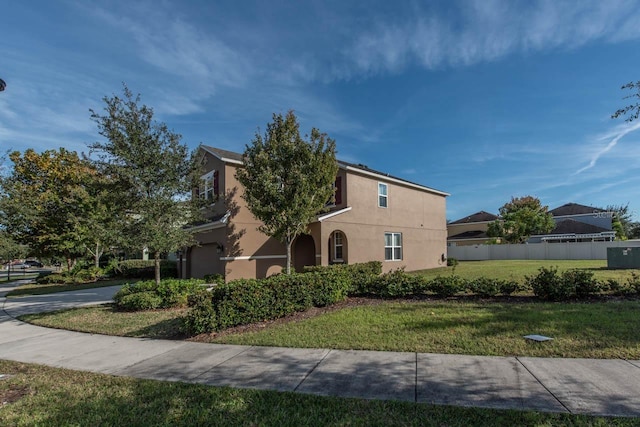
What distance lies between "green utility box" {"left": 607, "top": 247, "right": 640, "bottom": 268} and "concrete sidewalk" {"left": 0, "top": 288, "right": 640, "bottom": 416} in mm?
19359

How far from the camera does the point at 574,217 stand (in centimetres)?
4606

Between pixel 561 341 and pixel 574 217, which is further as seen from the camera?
pixel 574 217

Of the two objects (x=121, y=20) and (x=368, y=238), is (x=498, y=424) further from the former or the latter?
(x=368, y=238)

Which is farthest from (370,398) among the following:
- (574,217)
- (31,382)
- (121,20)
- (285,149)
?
(574,217)

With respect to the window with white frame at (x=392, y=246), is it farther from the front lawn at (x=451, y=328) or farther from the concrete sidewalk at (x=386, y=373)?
the concrete sidewalk at (x=386, y=373)

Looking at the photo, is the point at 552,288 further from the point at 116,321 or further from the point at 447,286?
the point at 116,321

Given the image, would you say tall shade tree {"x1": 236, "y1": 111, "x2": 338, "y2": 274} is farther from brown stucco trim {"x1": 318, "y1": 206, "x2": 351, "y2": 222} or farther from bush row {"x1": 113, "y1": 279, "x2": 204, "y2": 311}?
bush row {"x1": 113, "y1": 279, "x2": 204, "y2": 311}

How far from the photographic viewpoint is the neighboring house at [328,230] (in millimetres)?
15719

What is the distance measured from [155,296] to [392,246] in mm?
13239

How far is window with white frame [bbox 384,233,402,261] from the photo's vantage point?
19562mm

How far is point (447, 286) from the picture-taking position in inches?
359

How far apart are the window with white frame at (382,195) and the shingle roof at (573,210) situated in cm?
3935

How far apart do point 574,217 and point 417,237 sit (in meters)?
36.9

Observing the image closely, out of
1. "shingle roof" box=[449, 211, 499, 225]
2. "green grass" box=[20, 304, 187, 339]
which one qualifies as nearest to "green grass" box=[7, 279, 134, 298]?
"green grass" box=[20, 304, 187, 339]
